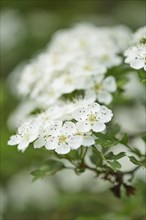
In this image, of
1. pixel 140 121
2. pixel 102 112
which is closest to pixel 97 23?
pixel 140 121

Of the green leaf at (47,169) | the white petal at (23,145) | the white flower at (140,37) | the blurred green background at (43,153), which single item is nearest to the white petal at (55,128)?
the white petal at (23,145)

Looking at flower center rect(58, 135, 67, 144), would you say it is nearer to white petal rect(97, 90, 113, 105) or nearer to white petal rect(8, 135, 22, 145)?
white petal rect(8, 135, 22, 145)

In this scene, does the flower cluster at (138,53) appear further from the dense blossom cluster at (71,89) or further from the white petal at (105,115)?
the white petal at (105,115)

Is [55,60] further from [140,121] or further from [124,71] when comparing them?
[140,121]

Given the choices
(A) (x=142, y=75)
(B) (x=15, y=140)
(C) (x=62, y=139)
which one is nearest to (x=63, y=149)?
(C) (x=62, y=139)

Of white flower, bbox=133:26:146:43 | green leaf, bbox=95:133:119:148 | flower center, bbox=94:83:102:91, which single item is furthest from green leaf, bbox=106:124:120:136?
white flower, bbox=133:26:146:43

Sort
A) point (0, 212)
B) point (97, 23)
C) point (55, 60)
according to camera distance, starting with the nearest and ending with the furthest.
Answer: point (55, 60) < point (0, 212) < point (97, 23)
